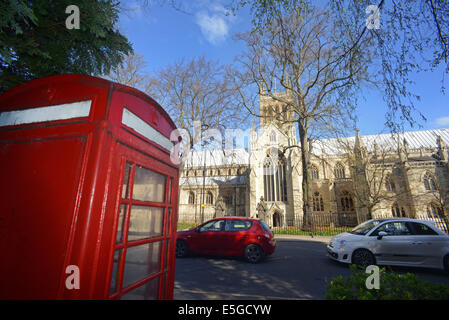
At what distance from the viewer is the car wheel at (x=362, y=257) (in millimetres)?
6109

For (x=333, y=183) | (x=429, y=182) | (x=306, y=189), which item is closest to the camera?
(x=306, y=189)

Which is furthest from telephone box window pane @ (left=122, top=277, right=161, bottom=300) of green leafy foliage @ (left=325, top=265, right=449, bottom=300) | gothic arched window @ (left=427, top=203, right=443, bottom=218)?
gothic arched window @ (left=427, top=203, right=443, bottom=218)

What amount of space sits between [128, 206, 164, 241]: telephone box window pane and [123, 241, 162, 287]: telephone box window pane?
12cm

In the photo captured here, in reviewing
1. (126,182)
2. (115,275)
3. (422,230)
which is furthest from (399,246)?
Answer: (126,182)

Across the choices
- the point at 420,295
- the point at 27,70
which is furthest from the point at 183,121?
the point at 420,295

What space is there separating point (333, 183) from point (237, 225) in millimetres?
28349

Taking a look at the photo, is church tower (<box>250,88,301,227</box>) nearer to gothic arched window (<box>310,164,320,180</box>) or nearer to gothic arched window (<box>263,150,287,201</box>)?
gothic arched window (<box>263,150,287,201</box>)

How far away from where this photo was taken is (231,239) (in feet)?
23.6

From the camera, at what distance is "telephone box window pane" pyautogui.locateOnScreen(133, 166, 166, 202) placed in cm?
200

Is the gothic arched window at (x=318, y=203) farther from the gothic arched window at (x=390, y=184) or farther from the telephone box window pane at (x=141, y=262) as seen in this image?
the telephone box window pane at (x=141, y=262)

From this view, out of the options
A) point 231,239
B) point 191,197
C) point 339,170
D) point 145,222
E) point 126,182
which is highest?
point 339,170

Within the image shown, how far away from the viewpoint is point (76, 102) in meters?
1.74

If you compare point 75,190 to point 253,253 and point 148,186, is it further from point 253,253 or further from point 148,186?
point 253,253
